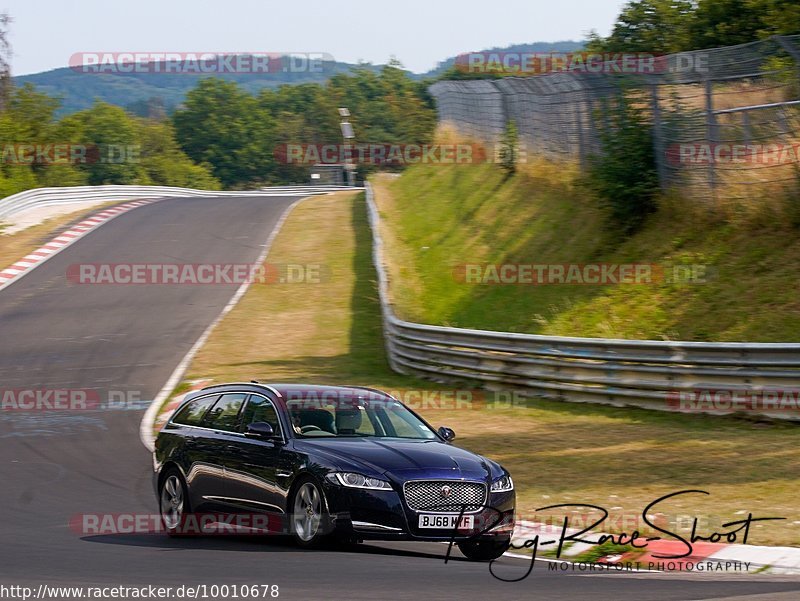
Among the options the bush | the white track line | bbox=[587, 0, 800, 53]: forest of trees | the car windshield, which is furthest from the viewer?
bbox=[587, 0, 800, 53]: forest of trees

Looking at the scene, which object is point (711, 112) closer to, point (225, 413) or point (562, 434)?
point (562, 434)

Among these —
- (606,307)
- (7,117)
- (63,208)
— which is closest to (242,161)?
(7,117)

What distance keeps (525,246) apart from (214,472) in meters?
18.2

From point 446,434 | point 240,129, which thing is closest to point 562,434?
point 446,434

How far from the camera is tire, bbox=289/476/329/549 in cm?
898

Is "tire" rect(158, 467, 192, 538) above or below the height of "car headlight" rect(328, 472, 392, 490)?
below

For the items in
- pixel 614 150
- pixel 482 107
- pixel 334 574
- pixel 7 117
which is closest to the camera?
pixel 334 574

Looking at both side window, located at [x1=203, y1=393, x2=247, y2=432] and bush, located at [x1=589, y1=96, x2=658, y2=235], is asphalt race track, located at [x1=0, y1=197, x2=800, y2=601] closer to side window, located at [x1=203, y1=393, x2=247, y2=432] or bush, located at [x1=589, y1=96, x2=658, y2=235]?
side window, located at [x1=203, y1=393, x2=247, y2=432]

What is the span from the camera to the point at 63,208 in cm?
4494

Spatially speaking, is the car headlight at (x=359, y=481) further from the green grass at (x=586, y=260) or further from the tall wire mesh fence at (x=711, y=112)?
the tall wire mesh fence at (x=711, y=112)

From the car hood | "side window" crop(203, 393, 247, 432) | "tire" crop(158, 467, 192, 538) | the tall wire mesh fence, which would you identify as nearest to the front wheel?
the car hood

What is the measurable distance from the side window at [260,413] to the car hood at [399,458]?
496mm

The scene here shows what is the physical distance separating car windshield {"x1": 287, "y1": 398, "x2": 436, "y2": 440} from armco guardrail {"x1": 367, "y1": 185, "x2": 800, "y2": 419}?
6259 millimetres

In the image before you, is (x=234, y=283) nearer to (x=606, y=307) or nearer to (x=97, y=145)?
(x=606, y=307)
